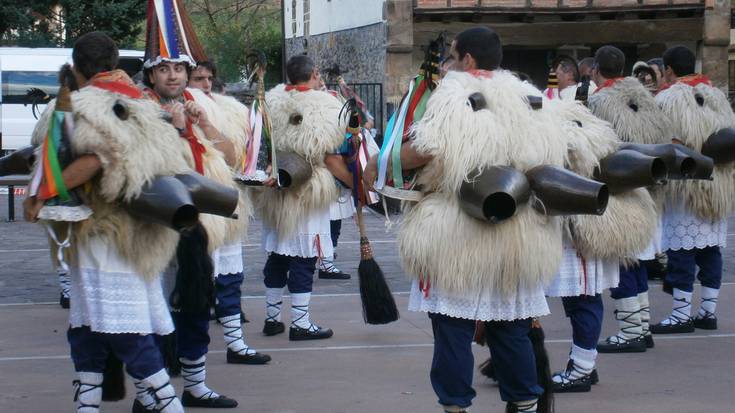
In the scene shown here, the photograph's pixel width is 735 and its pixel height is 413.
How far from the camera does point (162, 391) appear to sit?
16.4 feet

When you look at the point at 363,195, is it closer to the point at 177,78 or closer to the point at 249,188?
the point at 249,188

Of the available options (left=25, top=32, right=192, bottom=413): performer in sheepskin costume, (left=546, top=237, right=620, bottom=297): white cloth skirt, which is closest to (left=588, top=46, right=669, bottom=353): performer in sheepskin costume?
(left=546, top=237, right=620, bottom=297): white cloth skirt

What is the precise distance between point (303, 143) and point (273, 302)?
4.02 ft

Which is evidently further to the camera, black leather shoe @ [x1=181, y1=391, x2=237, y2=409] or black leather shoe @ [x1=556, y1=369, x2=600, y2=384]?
black leather shoe @ [x1=556, y1=369, x2=600, y2=384]

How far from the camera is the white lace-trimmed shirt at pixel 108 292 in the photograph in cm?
484

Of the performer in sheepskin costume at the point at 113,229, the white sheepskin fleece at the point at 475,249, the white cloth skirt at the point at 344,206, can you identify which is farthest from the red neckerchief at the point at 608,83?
the performer in sheepskin costume at the point at 113,229

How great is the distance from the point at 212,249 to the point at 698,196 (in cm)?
380

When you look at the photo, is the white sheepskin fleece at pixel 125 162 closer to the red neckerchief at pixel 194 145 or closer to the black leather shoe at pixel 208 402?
the red neckerchief at pixel 194 145

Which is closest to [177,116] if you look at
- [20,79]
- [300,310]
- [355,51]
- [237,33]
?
[300,310]

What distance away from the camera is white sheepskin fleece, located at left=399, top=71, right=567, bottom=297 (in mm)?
4852

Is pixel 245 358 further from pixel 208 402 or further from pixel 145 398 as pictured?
pixel 145 398

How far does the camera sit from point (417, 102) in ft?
16.9

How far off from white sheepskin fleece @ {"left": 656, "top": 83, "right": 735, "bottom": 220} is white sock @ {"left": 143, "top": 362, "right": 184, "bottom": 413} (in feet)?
13.6

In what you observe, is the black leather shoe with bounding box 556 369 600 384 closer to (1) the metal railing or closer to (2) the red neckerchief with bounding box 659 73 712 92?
(2) the red neckerchief with bounding box 659 73 712 92
